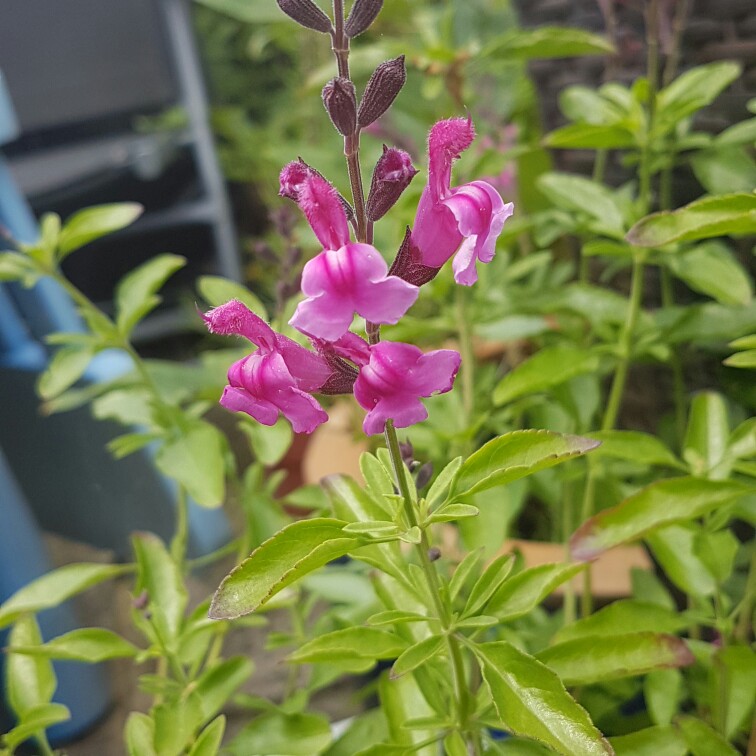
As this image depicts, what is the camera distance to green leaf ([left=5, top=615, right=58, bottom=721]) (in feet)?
1.97

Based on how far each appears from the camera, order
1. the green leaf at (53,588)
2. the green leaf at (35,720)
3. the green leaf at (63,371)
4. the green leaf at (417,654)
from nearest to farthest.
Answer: the green leaf at (417,654)
the green leaf at (35,720)
the green leaf at (53,588)
the green leaf at (63,371)

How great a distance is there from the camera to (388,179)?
1.20ft

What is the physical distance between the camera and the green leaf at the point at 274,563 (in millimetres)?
368

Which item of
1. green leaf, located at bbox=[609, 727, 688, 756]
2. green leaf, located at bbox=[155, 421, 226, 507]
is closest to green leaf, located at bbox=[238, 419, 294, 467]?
green leaf, located at bbox=[155, 421, 226, 507]

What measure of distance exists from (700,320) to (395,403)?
0.50 meters

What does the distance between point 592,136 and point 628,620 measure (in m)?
0.42

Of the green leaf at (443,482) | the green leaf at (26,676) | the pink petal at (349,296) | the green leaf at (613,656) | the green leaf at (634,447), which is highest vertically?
the pink petal at (349,296)

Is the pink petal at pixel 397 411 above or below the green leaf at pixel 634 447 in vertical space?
above

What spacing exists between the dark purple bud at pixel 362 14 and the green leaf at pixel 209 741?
18.2 inches

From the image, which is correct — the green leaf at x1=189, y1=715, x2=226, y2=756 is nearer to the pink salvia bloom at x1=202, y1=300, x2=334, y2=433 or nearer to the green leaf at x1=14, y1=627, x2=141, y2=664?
the green leaf at x1=14, y1=627, x2=141, y2=664

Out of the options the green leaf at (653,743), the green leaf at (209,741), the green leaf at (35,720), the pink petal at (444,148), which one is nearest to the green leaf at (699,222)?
the pink petal at (444,148)

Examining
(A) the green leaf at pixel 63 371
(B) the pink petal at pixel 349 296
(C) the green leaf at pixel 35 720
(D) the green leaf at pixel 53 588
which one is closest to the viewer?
(B) the pink petal at pixel 349 296

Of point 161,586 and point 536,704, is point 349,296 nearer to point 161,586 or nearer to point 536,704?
point 536,704

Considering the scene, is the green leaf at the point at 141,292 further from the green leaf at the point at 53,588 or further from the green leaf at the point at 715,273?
the green leaf at the point at 715,273
